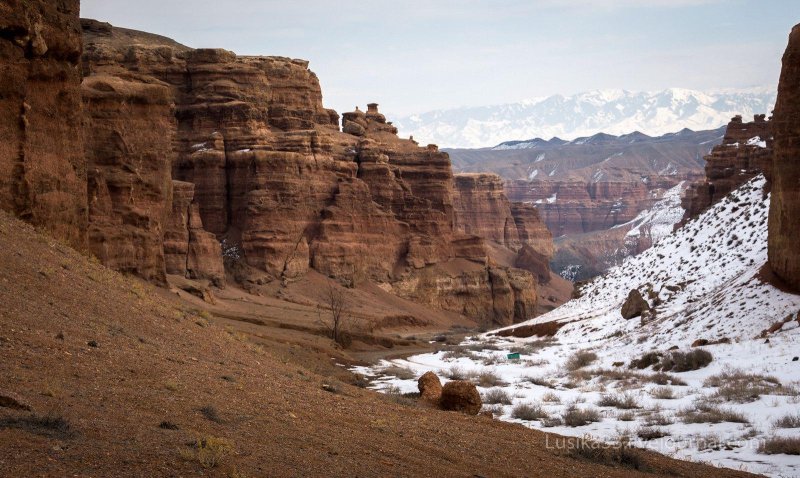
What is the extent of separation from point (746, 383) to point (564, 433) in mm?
5491

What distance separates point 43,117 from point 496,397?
12505 mm

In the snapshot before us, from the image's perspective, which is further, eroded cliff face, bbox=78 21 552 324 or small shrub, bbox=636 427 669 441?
eroded cliff face, bbox=78 21 552 324

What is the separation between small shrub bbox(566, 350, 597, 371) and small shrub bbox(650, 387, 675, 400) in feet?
27.9

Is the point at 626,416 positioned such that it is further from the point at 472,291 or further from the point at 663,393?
the point at 472,291

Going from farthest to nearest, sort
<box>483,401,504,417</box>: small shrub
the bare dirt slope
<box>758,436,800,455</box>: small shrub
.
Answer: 1. <box>483,401,504,417</box>: small shrub
2. <box>758,436,800,455</box>: small shrub
3. the bare dirt slope

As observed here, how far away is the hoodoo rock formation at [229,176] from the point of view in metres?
24.3

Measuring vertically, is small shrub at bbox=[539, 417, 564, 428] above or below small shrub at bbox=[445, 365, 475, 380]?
above

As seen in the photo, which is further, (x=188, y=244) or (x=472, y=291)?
(x=472, y=291)

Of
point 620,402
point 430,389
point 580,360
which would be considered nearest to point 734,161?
point 580,360

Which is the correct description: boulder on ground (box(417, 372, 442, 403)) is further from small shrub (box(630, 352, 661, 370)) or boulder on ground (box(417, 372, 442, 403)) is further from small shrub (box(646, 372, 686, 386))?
small shrub (box(630, 352, 661, 370))

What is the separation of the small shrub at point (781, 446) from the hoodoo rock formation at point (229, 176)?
53.8 ft

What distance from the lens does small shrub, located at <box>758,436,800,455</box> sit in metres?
14.4

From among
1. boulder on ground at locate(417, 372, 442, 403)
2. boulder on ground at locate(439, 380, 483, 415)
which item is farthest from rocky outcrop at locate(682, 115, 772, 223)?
boulder on ground at locate(439, 380, 483, 415)

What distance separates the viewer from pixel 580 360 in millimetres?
32219
